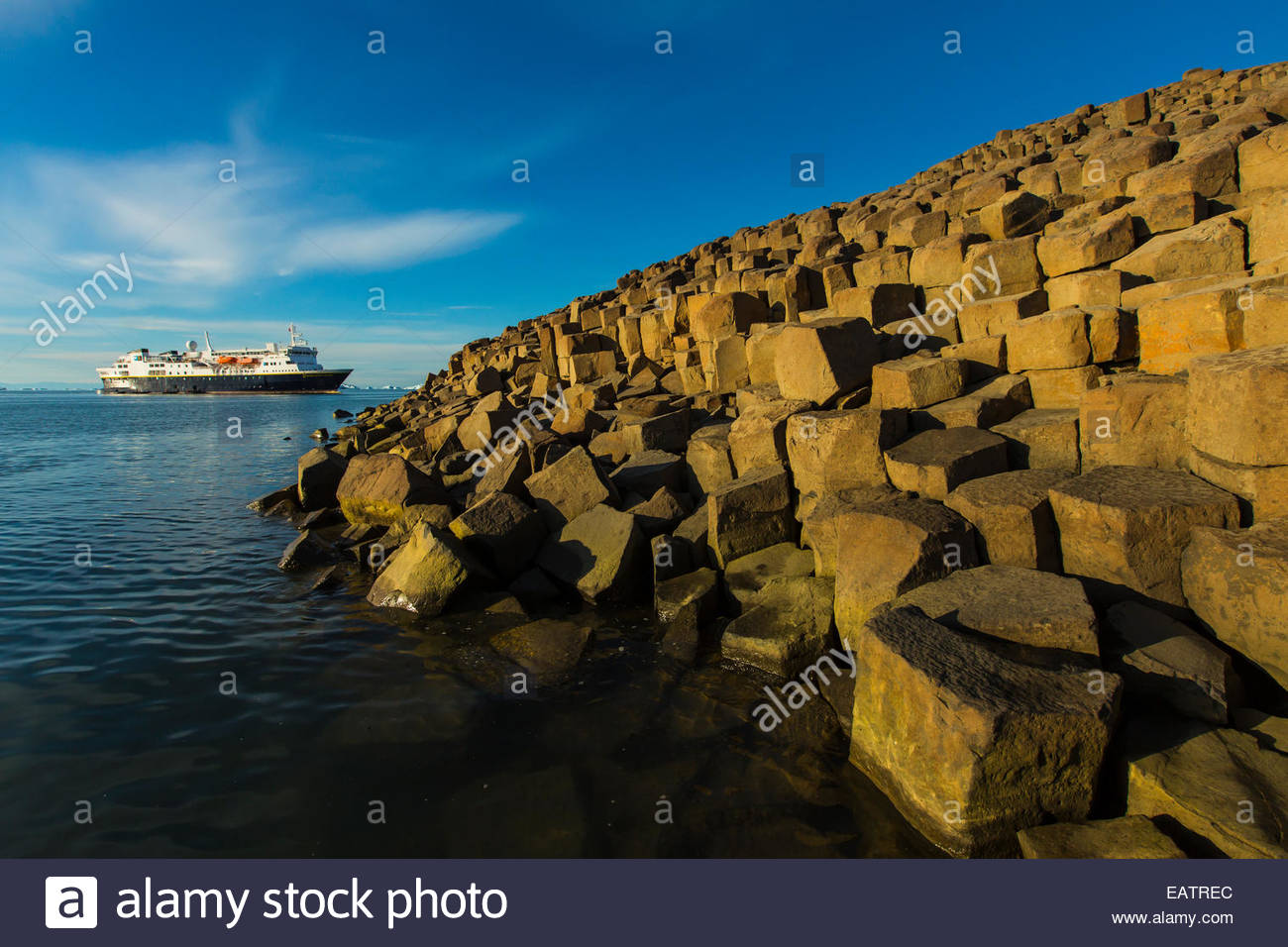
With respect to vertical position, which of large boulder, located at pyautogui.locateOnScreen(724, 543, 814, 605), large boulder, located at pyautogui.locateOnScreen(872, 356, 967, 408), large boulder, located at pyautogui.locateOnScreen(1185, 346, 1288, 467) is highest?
large boulder, located at pyautogui.locateOnScreen(872, 356, 967, 408)

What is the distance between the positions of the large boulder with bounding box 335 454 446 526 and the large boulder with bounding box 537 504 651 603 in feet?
8.61

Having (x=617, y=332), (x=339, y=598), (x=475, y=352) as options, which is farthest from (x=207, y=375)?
(x=339, y=598)

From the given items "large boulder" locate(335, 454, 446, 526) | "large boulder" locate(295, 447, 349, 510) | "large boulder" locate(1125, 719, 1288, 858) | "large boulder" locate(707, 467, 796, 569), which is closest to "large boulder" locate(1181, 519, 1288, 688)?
"large boulder" locate(1125, 719, 1288, 858)

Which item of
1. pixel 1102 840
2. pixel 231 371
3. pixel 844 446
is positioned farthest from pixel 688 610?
pixel 231 371

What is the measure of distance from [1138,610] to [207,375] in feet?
324

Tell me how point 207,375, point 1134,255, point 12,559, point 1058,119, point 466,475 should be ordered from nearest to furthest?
point 1134,255
point 12,559
point 466,475
point 1058,119
point 207,375

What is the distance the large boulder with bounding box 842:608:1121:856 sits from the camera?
2693mm

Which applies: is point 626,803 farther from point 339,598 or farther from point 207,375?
point 207,375

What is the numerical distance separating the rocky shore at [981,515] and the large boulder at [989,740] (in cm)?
1

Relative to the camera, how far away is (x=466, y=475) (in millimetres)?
9742

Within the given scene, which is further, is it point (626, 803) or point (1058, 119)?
point (1058, 119)

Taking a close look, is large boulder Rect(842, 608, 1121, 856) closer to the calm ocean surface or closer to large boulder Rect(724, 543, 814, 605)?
the calm ocean surface

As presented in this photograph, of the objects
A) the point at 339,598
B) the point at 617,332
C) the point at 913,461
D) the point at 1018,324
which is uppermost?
the point at 617,332

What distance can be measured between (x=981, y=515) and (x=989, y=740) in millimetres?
1959
